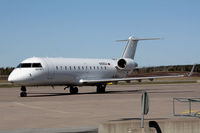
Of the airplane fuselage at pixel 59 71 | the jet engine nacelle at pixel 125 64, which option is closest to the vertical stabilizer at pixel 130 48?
the jet engine nacelle at pixel 125 64

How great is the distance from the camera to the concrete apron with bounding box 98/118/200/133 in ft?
30.6

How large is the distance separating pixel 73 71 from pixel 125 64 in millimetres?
6763

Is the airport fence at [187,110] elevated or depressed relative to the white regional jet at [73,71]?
depressed

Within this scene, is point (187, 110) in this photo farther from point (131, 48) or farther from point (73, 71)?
point (131, 48)

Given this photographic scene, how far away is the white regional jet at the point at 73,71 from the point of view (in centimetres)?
2889

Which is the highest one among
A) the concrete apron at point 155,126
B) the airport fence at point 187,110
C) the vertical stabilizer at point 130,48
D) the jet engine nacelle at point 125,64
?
the vertical stabilizer at point 130,48

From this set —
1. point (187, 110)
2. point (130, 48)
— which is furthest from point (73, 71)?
point (187, 110)

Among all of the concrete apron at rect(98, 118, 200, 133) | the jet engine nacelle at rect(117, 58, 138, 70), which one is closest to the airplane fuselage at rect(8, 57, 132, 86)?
the jet engine nacelle at rect(117, 58, 138, 70)

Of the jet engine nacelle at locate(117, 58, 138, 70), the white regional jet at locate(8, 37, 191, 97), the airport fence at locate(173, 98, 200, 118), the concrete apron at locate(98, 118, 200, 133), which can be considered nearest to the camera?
the concrete apron at locate(98, 118, 200, 133)

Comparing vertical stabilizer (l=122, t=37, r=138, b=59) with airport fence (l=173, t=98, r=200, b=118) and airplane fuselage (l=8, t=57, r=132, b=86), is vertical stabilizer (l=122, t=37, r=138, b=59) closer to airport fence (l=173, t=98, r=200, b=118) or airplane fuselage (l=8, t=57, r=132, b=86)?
airplane fuselage (l=8, t=57, r=132, b=86)

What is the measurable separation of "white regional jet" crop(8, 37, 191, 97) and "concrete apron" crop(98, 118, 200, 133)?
1954cm

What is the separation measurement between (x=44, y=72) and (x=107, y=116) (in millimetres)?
16089

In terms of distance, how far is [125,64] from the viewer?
124 feet

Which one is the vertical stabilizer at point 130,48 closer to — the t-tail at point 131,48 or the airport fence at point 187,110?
the t-tail at point 131,48
